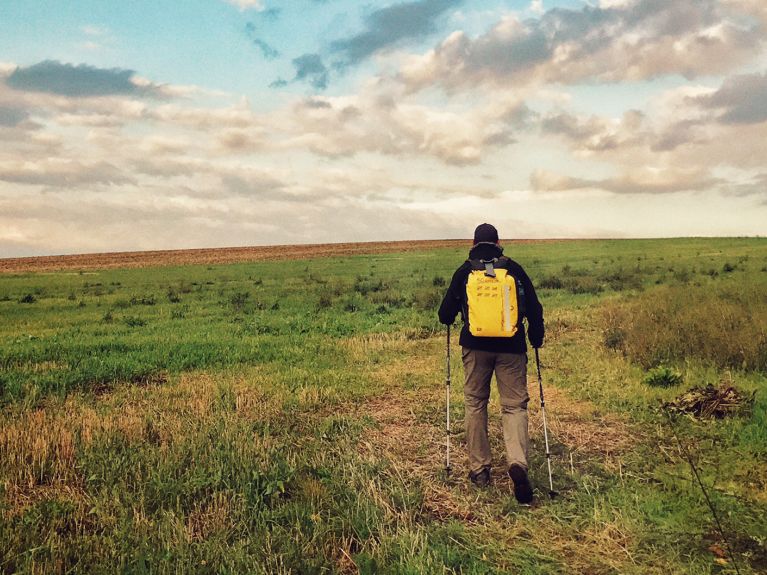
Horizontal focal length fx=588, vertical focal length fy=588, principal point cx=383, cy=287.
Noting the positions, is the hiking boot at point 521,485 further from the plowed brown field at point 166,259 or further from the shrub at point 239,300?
the plowed brown field at point 166,259

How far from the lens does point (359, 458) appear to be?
7016mm

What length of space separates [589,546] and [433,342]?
392 inches

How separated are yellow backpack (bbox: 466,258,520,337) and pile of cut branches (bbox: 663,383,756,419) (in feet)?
11.4

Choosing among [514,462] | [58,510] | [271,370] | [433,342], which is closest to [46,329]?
[271,370]

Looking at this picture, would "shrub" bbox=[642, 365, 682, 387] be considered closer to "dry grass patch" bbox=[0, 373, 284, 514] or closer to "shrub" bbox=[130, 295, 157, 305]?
"dry grass patch" bbox=[0, 373, 284, 514]

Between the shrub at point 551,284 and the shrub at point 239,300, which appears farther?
the shrub at point 551,284

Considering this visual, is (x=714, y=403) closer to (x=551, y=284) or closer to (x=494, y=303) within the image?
(x=494, y=303)

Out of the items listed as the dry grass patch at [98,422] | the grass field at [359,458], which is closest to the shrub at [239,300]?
the grass field at [359,458]

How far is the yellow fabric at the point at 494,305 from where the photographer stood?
5988mm

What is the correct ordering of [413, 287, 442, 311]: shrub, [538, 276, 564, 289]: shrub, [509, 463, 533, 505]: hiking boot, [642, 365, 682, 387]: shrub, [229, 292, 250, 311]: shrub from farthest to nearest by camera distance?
1. [538, 276, 564, 289]: shrub
2. [229, 292, 250, 311]: shrub
3. [413, 287, 442, 311]: shrub
4. [642, 365, 682, 387]: shrub
5. [509, 463, 533, 505]: hiking boot

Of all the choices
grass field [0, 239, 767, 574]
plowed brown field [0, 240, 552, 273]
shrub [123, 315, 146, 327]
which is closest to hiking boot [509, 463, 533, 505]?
grass field [0, 239, 767, 574]

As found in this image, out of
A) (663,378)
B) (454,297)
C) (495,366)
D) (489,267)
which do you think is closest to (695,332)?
(663,378)

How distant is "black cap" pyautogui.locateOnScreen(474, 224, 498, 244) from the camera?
6.31m

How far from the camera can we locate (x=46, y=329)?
18.7 m
